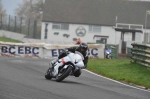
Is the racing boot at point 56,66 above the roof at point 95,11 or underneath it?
underneath

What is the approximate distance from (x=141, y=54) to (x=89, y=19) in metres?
52.1

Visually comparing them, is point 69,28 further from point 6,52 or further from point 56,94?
point 56,94

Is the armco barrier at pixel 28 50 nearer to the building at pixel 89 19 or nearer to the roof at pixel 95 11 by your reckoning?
the building at pixel 89 19

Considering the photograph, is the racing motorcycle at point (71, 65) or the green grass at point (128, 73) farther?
the green grass at point (128, 73)

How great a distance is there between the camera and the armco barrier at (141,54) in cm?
2276

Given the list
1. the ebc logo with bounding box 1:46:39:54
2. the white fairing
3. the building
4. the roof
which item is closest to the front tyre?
the white fairing

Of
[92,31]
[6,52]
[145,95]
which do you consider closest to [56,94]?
[145,95]

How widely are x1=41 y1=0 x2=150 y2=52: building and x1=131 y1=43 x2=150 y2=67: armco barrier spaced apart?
160ft

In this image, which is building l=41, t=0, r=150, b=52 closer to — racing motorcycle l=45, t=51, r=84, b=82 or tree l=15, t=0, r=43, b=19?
tree l=15, t=0, r=43, b=19

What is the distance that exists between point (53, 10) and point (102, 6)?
284 inches

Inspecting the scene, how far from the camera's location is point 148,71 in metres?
21.4

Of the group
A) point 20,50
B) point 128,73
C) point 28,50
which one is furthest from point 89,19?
point 128,73

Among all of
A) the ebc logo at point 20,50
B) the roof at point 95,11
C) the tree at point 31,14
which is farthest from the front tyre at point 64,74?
the tree at point 31,14

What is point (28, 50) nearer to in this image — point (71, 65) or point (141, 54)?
point (141, 54)
